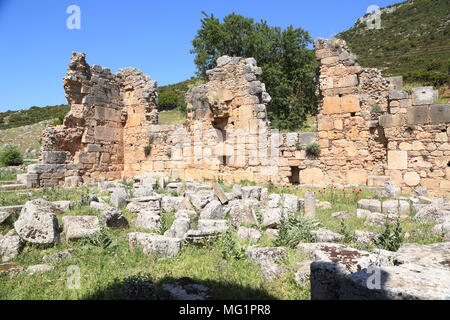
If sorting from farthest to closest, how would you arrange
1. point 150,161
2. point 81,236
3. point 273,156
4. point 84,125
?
point 150,161, point 84,125, point 273,156, point 81,236

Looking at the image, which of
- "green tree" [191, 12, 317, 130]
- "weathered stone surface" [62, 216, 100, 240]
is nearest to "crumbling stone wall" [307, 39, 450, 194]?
"weathered stone surface" [62, 216, 100, 240]

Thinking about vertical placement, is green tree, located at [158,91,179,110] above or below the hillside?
below

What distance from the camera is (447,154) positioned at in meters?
8.61

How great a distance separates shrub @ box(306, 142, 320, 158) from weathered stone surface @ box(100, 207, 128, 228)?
676 cm

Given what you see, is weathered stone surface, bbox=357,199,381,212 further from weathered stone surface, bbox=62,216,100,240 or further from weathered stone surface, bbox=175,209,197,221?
weathered stone surface, bbox=62,216,100,240

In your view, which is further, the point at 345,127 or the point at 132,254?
the point at 345,127

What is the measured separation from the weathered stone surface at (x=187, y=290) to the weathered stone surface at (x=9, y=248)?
2.51 meters

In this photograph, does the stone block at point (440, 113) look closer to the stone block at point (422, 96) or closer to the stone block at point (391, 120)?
the stone block at point (422, 96)

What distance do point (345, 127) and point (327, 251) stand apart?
280 inches

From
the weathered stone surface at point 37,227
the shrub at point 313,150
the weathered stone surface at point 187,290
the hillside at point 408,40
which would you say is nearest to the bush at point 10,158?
the weathered stone surface at point 37,227

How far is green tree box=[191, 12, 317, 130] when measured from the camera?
24.2 m
